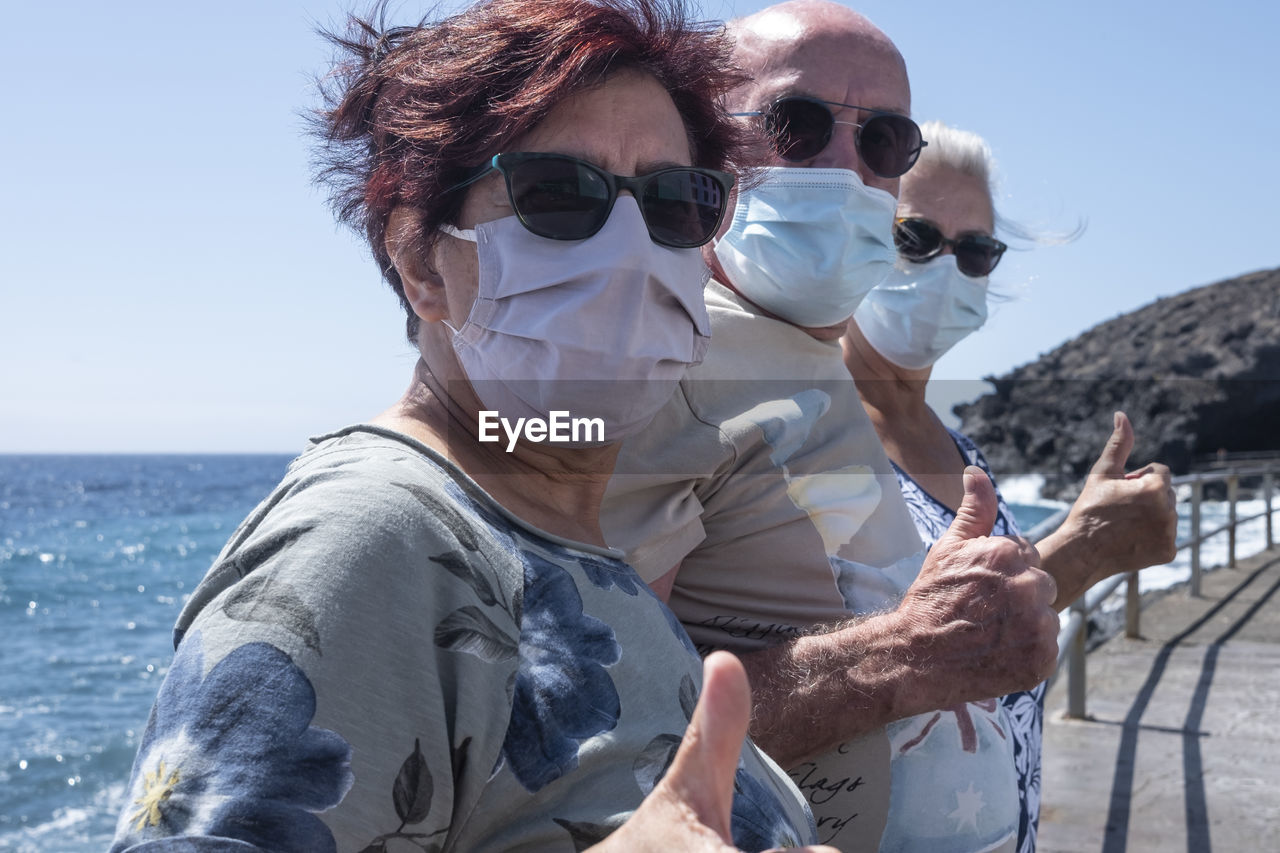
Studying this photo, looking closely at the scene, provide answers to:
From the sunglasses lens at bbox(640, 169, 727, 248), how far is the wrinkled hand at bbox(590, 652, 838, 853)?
0.78 m

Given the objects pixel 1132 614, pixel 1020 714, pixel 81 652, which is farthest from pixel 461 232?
pixel 81 652

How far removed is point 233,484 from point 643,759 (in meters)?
75.3

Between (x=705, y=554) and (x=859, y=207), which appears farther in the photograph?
(x=859, y=207)

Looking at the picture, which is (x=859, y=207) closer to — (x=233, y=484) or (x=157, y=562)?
(x=157, y=562)

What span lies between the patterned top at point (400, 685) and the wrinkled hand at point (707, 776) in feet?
0.79

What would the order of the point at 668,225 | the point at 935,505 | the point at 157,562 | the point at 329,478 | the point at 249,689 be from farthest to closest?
the point at 157,562 → the point at 935,505 → the point at 668,225 → the point at 329,478 → the point at 249,689

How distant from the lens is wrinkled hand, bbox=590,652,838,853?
0.72 meters

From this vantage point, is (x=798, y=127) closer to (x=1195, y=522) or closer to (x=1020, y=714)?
(x=1020, y=714)

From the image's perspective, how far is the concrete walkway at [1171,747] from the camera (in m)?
3.88

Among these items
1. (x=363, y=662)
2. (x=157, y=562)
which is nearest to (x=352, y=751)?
(x=363, y=662)

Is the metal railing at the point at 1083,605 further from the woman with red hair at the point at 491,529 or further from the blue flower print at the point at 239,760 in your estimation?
the blue flower print at the point at 239,760

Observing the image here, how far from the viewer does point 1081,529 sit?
2.53 metres

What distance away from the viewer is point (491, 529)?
1073 mm

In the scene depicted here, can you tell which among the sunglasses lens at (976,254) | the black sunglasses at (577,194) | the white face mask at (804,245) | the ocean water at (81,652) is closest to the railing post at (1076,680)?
the sunglasses lens at (976,254)
